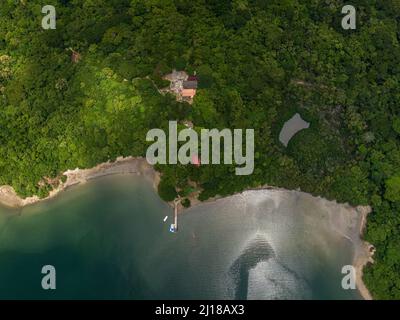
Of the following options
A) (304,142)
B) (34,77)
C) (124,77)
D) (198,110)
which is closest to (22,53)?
(34,77)

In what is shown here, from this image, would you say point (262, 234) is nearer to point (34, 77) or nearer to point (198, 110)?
point (198, 110)
